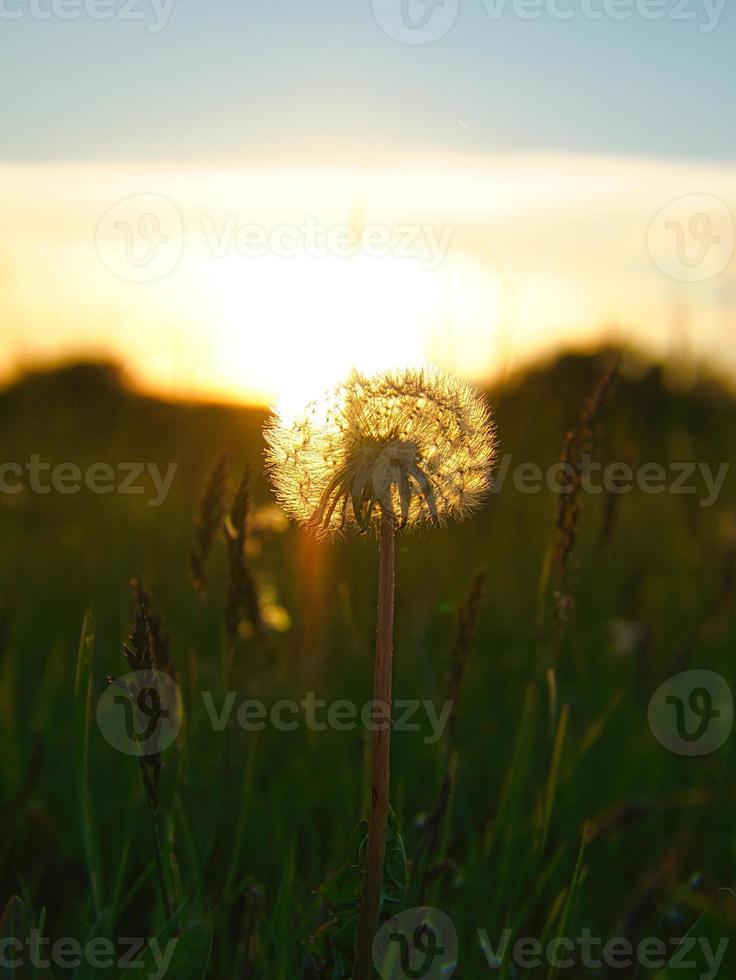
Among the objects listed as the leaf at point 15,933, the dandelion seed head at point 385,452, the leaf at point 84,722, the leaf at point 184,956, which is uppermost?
the dandelion seed head at point 385,452

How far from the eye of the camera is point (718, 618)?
10.5 feet

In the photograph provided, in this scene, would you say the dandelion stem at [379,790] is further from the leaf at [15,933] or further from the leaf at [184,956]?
the leaf at [15,933]

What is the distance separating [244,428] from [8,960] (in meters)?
4.91

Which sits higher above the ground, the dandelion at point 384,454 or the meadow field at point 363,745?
the dandelion at point 384,454

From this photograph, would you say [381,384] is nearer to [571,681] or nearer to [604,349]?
[571,681]

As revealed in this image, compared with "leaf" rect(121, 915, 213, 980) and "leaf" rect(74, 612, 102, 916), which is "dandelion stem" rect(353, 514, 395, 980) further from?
"leaf" rect(74, 612, 102, 916)

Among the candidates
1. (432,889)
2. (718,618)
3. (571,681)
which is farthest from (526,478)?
(432,889)

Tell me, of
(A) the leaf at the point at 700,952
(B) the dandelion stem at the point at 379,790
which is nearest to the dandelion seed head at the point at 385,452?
(B) the dandelion stem at the point at 379,790

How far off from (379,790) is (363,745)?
1.18m

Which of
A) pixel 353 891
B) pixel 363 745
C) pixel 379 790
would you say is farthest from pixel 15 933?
pixel 363 745

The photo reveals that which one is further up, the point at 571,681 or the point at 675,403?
the point at 675,403

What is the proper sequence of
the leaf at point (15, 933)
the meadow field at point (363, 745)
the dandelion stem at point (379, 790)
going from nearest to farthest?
the dandelion stem at point (379, 790) → the leaf at point (15, 933) → the meadow field at point (363, 745)

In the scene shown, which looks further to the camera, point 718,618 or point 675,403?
point 675,403

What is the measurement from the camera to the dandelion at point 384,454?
5.20ft
